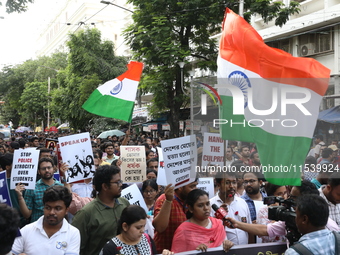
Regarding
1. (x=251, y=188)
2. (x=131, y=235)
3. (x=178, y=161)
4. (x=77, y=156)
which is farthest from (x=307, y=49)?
(x=131, y=235)

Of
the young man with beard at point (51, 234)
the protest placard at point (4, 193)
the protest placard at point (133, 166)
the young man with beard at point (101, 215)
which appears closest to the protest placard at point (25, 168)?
the protest placard at point (4, 193)

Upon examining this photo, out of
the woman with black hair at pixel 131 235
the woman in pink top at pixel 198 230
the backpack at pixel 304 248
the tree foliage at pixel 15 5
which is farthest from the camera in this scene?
the tree foliage at pixel 15 5

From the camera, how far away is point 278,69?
19.2ft

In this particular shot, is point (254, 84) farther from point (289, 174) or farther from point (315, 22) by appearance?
point (315, 22)

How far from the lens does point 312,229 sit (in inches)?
123

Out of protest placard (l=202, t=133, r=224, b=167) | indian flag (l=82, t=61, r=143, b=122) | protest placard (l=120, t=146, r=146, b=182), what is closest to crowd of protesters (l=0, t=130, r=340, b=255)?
protest placard (l=202, t=133, r=224, b=167)

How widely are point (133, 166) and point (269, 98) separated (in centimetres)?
263

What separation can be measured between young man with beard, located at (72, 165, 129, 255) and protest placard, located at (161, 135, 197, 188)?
1.81ft

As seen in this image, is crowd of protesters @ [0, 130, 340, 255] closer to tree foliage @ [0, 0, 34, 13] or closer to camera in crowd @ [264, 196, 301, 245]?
camera in crowd @ [264, 196, 301, 245]

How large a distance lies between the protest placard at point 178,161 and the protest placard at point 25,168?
5.79 ft

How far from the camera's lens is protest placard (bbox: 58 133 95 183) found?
5.48m

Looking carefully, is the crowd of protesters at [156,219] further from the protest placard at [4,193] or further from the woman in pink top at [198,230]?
the protest placard at [4,193]

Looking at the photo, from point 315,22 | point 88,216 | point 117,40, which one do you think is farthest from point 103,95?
point 117,40

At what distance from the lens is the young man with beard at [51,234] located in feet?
10.9
